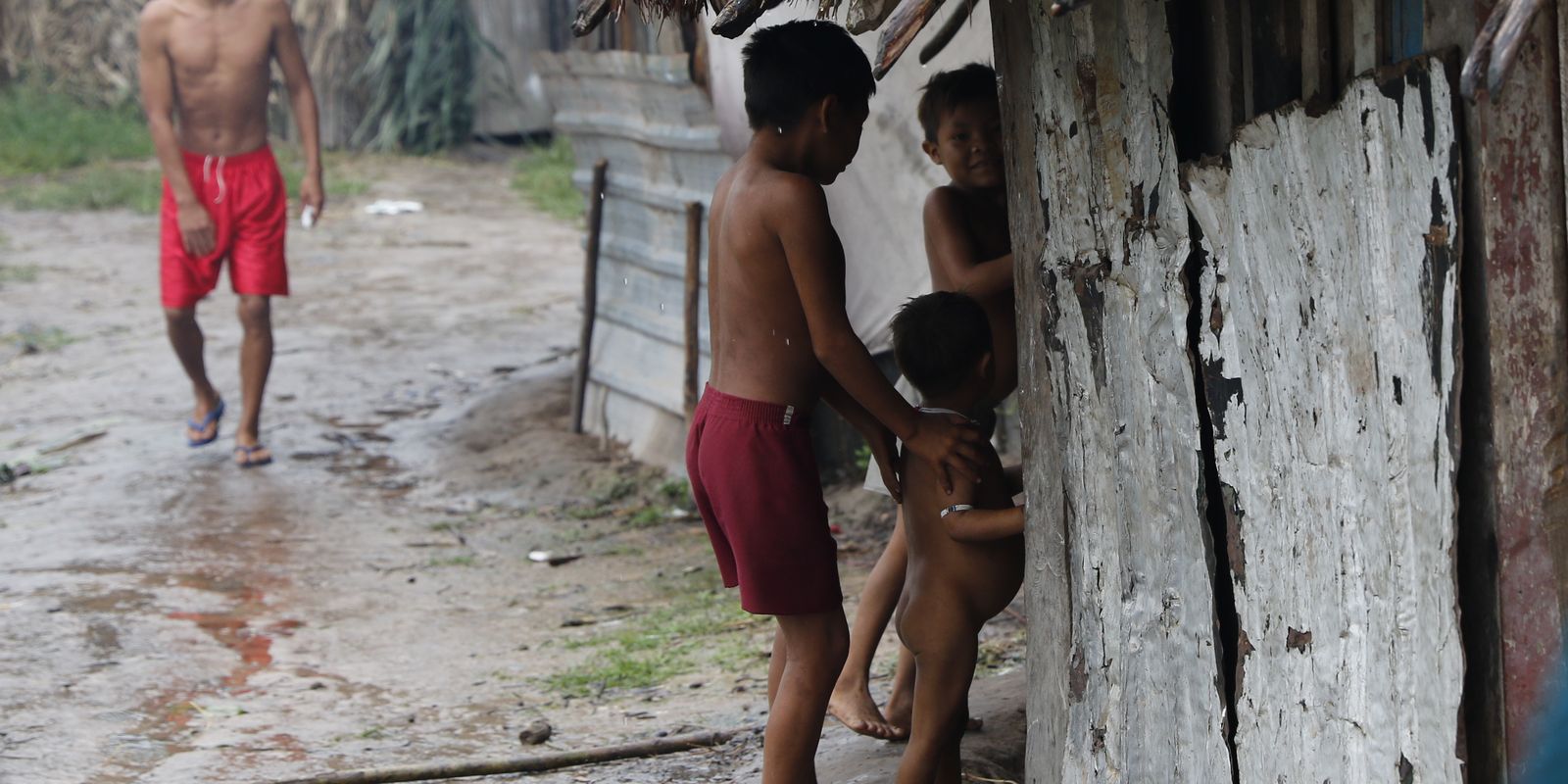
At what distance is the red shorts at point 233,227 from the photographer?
6.34m

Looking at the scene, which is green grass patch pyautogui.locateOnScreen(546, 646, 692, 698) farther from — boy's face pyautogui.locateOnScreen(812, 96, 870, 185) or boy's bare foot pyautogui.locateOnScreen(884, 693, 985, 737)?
boy's face pyautogui.locateOnScreen(812, 96, 870, 185)

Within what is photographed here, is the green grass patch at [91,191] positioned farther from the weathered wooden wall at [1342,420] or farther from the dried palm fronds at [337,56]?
the weathered wooden wall at [1342,420]

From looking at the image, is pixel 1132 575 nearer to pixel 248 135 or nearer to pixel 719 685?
pixel 719 685

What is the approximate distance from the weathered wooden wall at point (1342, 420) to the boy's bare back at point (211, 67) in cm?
512

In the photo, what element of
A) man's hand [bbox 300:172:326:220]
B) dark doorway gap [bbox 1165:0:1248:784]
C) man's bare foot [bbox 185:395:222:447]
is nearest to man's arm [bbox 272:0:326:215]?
man's hand [bbox 300:172:326:220]

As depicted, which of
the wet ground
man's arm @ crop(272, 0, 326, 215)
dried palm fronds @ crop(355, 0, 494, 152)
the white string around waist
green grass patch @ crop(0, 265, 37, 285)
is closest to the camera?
the wet ground

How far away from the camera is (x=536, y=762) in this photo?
11.3 feet

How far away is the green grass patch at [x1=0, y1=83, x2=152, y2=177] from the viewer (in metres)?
13.8

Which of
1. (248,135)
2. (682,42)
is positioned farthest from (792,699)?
(248,135)

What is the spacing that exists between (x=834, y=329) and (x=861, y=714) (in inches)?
41.9

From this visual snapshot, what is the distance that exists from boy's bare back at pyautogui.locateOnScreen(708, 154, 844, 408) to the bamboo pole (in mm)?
1048

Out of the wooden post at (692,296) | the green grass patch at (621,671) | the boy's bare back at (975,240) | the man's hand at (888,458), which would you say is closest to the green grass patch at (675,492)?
the wooden post at (692,296)

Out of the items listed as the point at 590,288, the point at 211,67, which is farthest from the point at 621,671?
the point at 211,67

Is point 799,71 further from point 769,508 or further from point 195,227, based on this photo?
point 195,227
